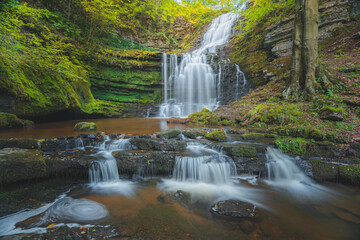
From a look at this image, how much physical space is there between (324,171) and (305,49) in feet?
19.1

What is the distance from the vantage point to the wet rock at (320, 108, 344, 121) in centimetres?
520

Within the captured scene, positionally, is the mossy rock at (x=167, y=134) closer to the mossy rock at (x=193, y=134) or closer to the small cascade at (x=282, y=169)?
the mossy rock at (x=193, y=134)

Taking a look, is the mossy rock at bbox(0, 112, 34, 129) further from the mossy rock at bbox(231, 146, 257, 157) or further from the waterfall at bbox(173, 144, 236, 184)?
the mossy rock at bbox(231, 146, 257, 157)

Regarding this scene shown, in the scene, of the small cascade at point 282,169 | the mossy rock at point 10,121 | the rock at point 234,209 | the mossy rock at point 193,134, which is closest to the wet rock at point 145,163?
the rock at point 234,209

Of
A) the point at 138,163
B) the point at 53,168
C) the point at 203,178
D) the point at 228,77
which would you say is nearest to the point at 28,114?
the point at 53,168

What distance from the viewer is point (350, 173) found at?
11.8 ft

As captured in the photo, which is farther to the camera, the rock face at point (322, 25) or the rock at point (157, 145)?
the rock face at point (322, 25)

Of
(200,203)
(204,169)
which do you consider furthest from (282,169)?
(200,203)

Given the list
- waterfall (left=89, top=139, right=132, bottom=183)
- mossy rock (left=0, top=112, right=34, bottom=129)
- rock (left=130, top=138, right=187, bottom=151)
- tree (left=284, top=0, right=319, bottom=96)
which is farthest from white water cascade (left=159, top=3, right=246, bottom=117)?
waterfall (left=89, top=139, right=132, bottom=183)

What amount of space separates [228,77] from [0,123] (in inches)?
573

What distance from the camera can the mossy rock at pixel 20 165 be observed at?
9.61 ft

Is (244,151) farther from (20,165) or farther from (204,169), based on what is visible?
(20,165)

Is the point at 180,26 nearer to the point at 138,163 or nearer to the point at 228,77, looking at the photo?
the point at 228,77

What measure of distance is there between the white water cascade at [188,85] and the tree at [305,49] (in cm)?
745
